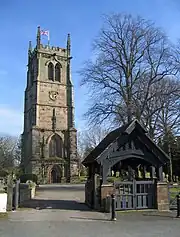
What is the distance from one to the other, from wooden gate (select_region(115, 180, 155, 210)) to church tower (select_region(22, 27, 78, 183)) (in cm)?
4434

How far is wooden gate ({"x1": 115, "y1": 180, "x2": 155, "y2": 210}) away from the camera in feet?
55.6

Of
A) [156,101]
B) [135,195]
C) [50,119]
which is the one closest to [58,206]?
[135,195]

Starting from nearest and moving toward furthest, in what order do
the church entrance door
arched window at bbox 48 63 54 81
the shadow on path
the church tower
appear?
1. the shadow on path
2. the church tower
3. the church entrance door
4. arched window at bbox 48 63 54 81

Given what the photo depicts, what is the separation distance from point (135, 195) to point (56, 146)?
48.4 metres

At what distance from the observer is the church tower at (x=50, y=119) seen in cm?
6181

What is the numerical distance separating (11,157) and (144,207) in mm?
74035

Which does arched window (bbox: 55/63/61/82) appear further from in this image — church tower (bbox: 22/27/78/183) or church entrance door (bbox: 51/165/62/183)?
church entrance door (bbox: 51/165/62/183)

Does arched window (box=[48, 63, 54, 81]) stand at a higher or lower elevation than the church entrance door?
higher

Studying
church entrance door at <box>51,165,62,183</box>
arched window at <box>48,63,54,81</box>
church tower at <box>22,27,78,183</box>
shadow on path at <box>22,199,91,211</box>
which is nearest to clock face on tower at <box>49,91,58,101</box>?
church tower at <box>22,27,78,183</box>

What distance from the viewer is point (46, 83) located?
66.7 metres

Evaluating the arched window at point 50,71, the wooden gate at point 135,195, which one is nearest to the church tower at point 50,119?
the arched window at point 50,71

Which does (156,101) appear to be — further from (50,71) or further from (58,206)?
(50,71)

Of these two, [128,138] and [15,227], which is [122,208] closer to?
[128,138]

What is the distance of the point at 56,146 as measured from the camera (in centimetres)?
6462
